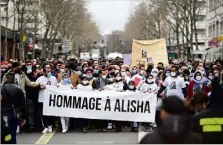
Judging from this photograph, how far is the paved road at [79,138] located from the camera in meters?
13.6

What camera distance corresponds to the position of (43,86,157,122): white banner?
15.4 metres

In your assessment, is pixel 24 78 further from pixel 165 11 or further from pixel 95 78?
pixel 165 11

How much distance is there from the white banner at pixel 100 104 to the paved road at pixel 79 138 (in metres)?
0.50

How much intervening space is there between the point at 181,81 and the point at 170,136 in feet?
34.0

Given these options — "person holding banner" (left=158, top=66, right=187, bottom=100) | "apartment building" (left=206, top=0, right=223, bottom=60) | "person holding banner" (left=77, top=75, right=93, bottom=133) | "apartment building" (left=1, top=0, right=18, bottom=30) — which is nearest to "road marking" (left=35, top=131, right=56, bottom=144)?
"person holding banner" (left=77, top=75, right=93, bottom=133)

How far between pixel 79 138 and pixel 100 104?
147cm

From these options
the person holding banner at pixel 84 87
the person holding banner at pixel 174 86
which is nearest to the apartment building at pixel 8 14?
the person holding banner at pixel 84 87

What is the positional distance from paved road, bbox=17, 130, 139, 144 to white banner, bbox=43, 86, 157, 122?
50 centimetres

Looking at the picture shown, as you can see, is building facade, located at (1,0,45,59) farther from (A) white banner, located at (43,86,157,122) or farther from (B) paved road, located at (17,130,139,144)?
(B) paved road, located at (17,130,139,144)

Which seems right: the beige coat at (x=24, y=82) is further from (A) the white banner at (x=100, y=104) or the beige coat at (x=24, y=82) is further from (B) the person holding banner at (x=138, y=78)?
(B) the person holding banner at (x=138, y=78)

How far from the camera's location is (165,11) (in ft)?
177

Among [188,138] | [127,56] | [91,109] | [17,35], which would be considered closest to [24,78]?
[91,109]

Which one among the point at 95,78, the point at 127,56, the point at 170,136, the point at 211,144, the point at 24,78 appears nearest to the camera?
the point at 170,136

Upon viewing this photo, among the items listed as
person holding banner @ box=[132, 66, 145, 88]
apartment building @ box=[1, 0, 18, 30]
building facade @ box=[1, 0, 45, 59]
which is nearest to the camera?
person holding banner @ box=[132, 66, 145, 88]
